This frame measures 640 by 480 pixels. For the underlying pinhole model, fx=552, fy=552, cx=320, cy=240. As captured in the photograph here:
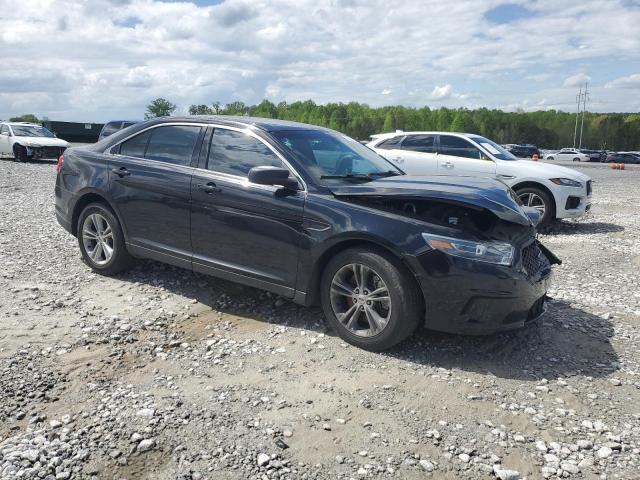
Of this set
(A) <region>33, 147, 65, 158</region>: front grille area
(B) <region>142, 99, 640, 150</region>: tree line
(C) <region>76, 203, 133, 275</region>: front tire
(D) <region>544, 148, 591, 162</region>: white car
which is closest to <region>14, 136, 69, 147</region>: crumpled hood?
(A) <region>33, 147, 65, 158</region>: front grille area

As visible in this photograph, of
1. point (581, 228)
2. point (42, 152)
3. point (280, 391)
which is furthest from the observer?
point (42, 152)

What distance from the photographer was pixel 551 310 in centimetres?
511

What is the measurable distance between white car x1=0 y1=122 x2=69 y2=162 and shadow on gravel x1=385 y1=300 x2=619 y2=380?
20.5m

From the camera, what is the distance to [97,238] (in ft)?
18.9

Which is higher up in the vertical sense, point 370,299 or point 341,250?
point 341,250

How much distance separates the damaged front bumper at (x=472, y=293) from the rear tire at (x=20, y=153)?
2125cm

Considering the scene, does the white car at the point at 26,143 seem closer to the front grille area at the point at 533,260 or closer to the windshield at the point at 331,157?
the windshield at the point at 331,157

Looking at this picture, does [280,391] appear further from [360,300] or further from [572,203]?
[572,203]

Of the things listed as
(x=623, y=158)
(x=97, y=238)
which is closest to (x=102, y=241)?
(x=97, y=238)

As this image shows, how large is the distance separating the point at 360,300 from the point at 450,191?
1.04 metres

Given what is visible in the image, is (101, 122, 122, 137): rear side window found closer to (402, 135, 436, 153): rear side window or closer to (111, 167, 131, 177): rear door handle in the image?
(402, 135, 436, 153): rear side window

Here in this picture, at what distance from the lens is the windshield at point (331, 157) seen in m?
4.59

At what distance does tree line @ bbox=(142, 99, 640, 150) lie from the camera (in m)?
103

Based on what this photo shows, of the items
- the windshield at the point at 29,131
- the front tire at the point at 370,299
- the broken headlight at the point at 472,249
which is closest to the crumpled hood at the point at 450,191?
the broken headlight at the point at 472,249
